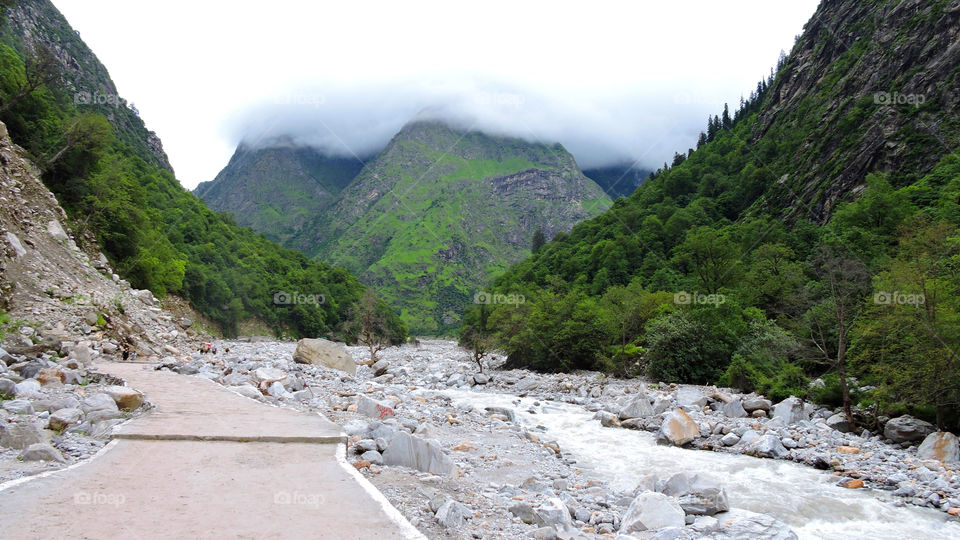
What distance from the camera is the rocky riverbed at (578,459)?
7605 mm

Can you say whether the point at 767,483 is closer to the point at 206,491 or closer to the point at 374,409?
the point at 374,409

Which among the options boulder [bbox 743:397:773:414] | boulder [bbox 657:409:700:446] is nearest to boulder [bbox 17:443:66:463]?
boulder [bbox 657:409:700:446]

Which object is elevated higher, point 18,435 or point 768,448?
point 18,435

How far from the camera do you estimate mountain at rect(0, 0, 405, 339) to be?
3036cm

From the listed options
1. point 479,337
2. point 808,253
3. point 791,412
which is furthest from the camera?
point 479,337

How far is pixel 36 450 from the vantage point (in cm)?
683

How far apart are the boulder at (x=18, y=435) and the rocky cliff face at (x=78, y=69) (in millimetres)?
77959

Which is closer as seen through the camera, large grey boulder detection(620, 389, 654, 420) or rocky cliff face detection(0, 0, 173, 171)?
large grey boulder detection(620, 389, 654, 420)

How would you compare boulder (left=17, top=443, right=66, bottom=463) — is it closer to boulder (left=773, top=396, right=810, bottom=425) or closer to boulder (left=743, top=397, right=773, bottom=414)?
boulder (left=773, top=396, right=810, bottom=425)

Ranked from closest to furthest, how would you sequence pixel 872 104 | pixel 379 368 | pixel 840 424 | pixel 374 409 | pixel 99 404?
pixel 99 404 → pixel 374 409 → pixel 840 424 → pixel 379 368 → pixel 872 104

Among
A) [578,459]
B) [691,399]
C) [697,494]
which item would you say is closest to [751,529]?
[697,494]

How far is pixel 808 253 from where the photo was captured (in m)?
46.8

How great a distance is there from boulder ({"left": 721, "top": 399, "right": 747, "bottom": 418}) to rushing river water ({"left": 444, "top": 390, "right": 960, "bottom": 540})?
14.9 feet

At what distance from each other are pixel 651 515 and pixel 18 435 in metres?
9.90
